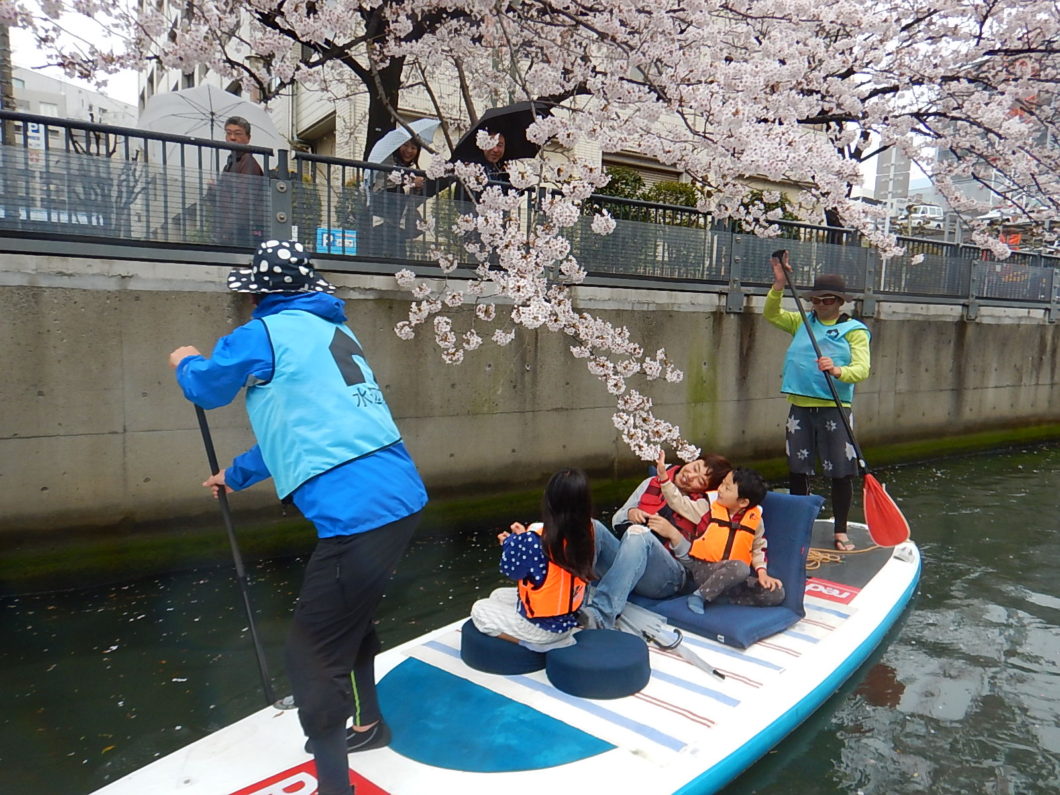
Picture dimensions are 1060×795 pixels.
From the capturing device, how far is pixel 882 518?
19.6 ft

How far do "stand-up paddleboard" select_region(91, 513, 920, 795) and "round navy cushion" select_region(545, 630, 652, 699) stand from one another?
0.15 ft

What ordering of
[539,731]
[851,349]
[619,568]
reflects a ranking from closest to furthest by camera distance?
[539,731], [619,568], [851,349]

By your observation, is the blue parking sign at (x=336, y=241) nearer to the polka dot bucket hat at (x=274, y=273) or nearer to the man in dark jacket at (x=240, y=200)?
the man in dark jacket at (x=240, y=200)

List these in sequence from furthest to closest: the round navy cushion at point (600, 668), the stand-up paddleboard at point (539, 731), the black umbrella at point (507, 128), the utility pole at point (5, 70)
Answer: the black umbrella at point (507, 128) < the utility pole at point (5, 70) < the round navy cushion at point (600, 668) < the stand-up paddleboard at point (539, 731)

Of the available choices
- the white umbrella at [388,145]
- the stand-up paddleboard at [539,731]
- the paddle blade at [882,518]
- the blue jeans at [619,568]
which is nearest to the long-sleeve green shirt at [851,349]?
the paddle blade at [882,518]

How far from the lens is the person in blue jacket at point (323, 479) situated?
8.58ft

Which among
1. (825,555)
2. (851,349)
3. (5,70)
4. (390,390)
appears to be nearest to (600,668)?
(825,555)

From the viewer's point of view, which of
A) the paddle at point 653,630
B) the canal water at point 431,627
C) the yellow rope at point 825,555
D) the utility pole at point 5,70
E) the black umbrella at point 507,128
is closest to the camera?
the canal water at point 431,627

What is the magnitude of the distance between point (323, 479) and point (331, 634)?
1.78 ft

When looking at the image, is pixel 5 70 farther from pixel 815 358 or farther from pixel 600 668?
pixel 815 358

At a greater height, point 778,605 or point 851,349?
point 851,349

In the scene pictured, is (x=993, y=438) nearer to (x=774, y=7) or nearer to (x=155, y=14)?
(x=774, y=7)

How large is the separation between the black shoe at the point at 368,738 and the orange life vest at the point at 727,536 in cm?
229

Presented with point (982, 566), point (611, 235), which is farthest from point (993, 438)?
point (611, 235)
